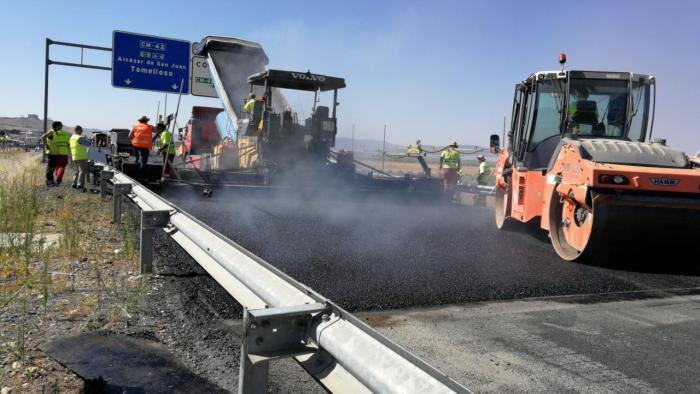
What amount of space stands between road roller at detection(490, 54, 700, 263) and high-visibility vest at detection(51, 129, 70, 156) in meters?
9.31

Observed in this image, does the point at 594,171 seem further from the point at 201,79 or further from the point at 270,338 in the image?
the point at 201,79

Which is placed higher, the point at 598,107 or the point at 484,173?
the point at 598,107

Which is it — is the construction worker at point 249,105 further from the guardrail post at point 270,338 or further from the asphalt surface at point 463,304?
the guardrail post at point 270,338

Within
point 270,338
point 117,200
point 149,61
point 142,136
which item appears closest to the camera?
point 270,338

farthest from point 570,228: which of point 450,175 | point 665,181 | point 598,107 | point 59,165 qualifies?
point 59,165

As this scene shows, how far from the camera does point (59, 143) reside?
12.5 meters

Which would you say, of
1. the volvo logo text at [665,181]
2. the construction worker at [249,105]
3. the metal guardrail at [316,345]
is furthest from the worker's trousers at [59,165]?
the volvo logo text at [665,181]

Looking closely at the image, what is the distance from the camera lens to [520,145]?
805 cm

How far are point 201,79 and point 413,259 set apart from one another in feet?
41.0

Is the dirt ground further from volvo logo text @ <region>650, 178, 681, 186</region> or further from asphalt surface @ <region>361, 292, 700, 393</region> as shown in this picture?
volvo logo text @ <region>650, 178, 681, 186</region>

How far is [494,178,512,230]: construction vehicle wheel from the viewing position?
28.1 ft

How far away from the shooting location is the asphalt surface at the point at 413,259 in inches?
196

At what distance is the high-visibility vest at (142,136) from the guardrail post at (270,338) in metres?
10.8

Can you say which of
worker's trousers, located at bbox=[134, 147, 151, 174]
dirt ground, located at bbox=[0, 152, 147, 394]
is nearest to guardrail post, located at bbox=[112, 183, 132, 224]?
dirt ground, located at bbox=[0, 152, 147, 394]
